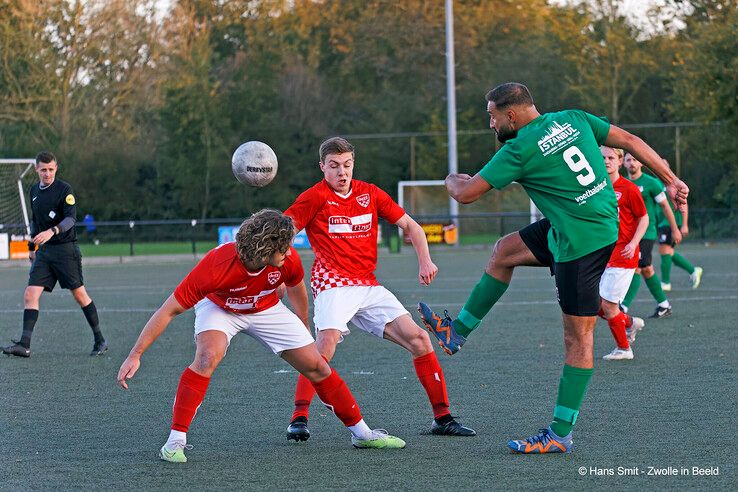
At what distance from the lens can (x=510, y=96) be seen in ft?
20.4

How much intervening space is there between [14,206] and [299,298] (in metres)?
28.7

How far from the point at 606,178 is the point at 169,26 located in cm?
4040

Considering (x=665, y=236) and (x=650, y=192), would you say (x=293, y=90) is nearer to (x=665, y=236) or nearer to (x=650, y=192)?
(x=665, y=236)

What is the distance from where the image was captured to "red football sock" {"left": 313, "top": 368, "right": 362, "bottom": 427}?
645 cm

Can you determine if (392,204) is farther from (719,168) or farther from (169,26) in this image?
(169,26)

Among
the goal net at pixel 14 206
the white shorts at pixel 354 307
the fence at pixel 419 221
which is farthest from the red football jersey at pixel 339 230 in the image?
the fence at pixel 419 221

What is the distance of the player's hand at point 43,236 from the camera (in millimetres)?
10906

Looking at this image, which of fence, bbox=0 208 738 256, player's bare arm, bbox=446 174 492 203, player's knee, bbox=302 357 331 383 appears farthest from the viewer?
fence, bbox=0 208 738 256

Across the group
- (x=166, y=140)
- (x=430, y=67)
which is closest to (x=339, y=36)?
(x=430, y=67)

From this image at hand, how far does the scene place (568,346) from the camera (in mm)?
6391

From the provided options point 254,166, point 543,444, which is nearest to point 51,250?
point 254,166

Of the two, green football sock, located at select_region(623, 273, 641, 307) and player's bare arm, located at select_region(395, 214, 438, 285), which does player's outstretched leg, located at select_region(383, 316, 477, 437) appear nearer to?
player's bare arm, located at select_region(395, 214, 438, 285)

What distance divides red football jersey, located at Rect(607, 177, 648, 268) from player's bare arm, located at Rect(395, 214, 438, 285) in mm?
3762

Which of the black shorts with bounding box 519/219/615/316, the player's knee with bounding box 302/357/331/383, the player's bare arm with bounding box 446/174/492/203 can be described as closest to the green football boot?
the player's knee with bounding box 302/357/331/383
